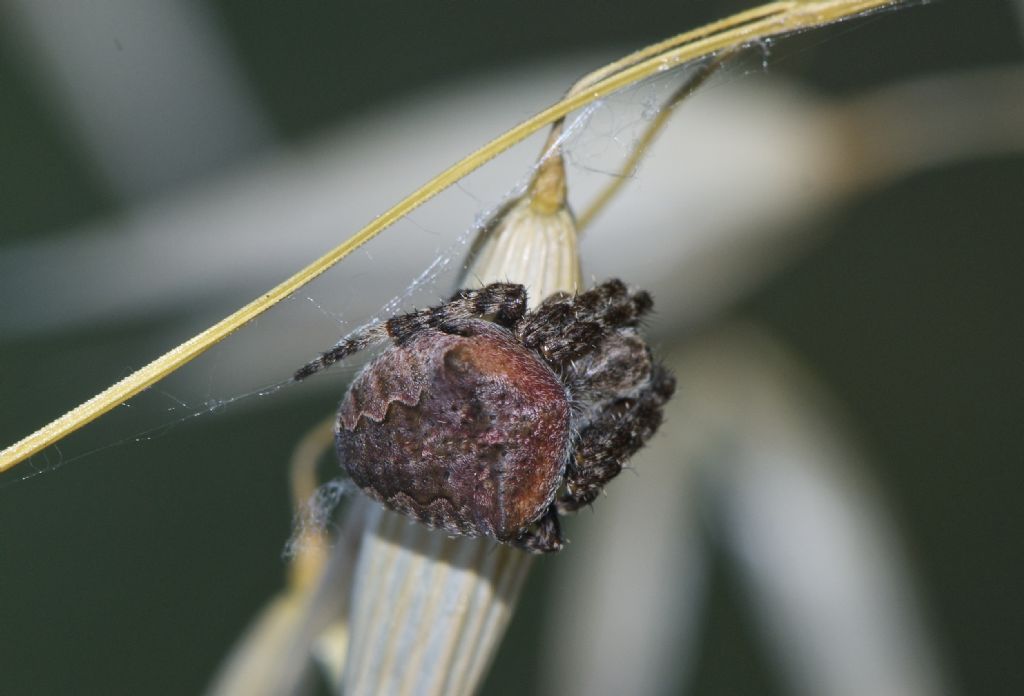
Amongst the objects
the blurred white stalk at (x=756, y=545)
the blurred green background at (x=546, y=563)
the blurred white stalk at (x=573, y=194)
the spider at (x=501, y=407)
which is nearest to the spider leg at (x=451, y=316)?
the spider at (x=501, y=407)

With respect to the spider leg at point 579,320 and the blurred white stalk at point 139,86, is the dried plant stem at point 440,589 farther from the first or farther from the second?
the blurred white stalk at point 139,86

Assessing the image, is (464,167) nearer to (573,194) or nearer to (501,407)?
(501,407)

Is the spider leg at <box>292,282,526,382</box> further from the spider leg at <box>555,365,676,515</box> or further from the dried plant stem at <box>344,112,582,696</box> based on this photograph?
the spider leg at <box>555,365,676,515</box>

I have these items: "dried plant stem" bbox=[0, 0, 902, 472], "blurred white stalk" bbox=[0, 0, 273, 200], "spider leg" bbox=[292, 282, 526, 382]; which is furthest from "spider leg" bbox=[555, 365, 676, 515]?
"blurred white stalk" bbox=[0, 0, 273, 200]

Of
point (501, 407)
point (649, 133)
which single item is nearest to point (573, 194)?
point (649, 133)

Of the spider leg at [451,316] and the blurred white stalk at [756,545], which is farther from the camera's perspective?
the blurred white stalk at [756,545]

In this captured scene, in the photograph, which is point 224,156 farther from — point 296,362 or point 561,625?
point 561,625
